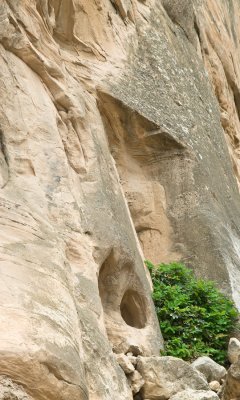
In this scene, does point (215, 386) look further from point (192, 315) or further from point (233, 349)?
point (192, 315)

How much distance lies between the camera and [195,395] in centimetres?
504

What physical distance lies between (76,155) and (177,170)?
2145mm

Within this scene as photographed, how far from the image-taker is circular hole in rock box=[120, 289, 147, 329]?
23.7 feet

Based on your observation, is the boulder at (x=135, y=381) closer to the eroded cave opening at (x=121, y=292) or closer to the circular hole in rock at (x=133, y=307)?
the eroded cave opening at (x=121, y=292)

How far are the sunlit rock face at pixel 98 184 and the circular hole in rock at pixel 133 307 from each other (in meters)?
→ 0.01

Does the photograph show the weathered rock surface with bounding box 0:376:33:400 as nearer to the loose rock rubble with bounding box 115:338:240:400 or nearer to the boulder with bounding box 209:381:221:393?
the loose rock rubble with bounding box 115:338:240:400

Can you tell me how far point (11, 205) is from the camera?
217 inches

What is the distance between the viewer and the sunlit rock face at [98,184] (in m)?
4.84

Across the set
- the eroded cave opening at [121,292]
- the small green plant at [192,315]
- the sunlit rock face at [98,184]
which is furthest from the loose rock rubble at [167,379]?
the small green plant at [192,315]

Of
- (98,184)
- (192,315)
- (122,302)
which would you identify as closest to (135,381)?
(122,302)

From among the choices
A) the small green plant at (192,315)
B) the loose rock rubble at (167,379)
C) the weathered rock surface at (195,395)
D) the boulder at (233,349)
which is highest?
the small green plant at (192,315)

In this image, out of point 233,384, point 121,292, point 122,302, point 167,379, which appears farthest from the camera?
point 122,302

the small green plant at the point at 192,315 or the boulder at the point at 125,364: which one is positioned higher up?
the small green plant at the point at 192,315

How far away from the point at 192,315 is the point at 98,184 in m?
1.48
